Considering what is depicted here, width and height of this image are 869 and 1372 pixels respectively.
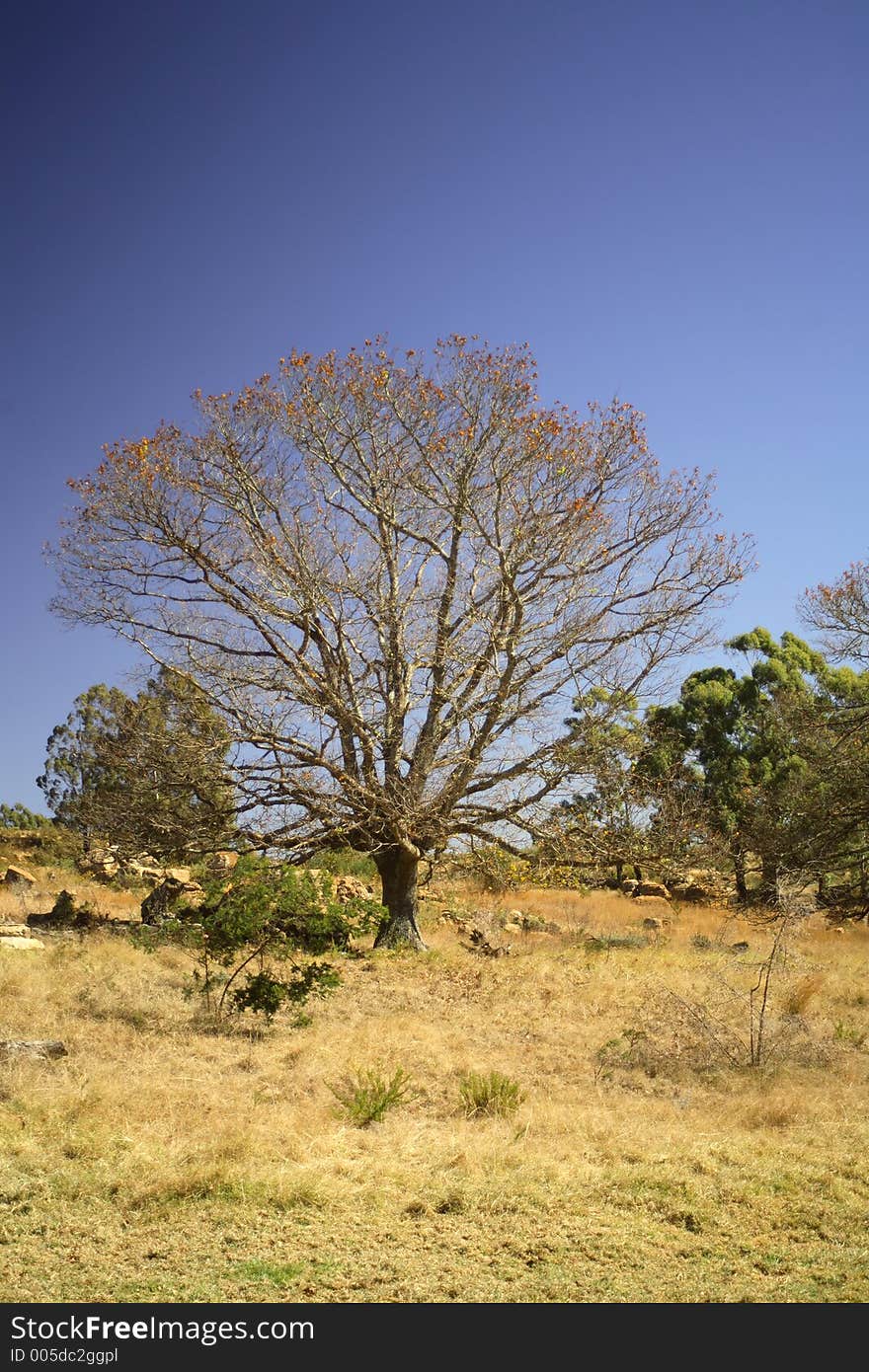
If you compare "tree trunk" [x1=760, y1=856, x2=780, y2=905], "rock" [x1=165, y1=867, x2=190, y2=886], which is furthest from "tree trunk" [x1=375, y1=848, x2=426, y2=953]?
"tree trunk" [x1=760, y1=856, x2=780, y2=905]

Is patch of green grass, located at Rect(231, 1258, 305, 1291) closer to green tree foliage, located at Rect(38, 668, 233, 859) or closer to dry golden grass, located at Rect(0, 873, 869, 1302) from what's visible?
dry golden grass, located at Rect(0, 873, 869, 1302)

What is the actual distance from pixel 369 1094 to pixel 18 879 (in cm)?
1920

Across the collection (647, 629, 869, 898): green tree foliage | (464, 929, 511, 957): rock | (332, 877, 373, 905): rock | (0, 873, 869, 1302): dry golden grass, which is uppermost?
(647, 629, 869, 898): green tree foliage

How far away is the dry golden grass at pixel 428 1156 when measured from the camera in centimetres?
523

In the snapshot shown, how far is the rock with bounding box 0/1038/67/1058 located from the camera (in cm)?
866

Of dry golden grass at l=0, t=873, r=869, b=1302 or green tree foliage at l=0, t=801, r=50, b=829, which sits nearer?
dry golden grass at l=0, t=873, r=869, b=1302

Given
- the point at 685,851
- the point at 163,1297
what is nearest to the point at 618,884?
the point at 685,851

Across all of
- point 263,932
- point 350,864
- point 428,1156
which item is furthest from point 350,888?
point 428,1156

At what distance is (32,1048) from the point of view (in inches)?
347

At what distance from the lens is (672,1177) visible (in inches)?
265

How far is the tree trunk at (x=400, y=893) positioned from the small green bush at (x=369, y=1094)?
341 inches

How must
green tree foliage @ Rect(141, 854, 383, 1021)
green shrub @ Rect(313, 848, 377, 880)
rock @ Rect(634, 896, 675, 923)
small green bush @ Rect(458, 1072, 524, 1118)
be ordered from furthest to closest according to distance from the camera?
1. rock @ Rect(634, 896, 675, 923)
2. green shrub @ Rect(313, 848, 377, 880)
3. green tree foliage @ Rect(141, 854, 383, 1021)
4. small green bush @ Rect(458, 1072, 524, 1118)

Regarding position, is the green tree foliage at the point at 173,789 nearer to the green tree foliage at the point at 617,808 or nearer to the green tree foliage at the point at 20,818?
the green tree foliage at the point at 617,808

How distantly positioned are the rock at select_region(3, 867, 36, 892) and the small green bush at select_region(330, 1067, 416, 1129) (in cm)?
1752
